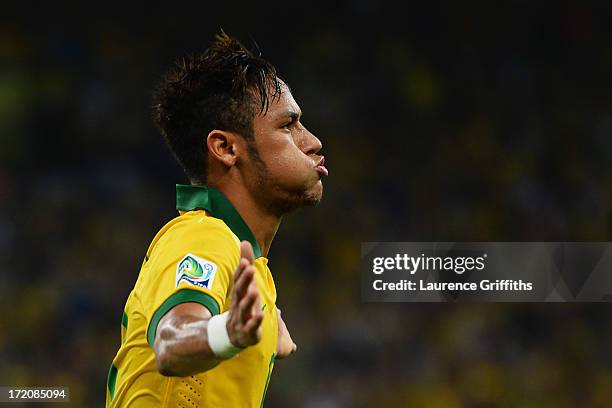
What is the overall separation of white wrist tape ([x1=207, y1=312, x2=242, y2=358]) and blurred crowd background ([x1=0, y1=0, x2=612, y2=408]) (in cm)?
536

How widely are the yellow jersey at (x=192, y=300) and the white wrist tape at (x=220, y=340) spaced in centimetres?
15

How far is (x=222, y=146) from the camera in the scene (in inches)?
98.7

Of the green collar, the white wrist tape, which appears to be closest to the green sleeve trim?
the white wrist tape

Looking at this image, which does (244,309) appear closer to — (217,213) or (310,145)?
(217,213)

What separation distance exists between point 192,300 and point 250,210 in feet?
2.13

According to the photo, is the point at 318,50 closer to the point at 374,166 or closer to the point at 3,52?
the point at 374,166

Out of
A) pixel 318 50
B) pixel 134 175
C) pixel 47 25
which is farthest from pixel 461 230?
pixel 47 25

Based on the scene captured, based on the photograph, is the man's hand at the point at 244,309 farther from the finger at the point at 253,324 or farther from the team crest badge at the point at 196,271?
the team crest badge at the point at 196,271

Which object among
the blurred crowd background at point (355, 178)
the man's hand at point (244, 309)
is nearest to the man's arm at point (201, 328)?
the man's hand at point (244, 309)

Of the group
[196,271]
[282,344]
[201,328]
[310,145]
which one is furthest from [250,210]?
[201,328]

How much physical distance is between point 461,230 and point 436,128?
93 centimetres

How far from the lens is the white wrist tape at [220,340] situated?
5.60 ft

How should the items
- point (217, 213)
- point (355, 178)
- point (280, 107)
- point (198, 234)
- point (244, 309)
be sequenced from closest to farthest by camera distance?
point (244, 309) < point (198, 234) < point (217, 213) < point (280, 107) < point (355, 178)

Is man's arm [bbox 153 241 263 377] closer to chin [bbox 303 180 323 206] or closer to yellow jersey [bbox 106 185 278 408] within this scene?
yellow jersey [bbox 106 185 278 408]
